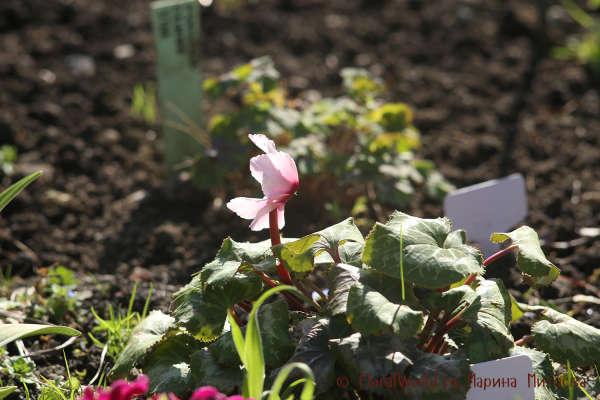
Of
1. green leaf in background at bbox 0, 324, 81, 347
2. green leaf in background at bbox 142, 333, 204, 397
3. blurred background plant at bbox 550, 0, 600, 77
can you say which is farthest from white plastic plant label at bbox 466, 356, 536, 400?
blurred background plant at bbox 550, 0, 600, 77

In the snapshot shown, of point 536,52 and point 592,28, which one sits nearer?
point 592,28

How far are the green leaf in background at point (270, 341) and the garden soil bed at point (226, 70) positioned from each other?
0.60 meters

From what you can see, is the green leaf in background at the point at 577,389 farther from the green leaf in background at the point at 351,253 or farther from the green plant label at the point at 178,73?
the green plant label at the point at 178,73

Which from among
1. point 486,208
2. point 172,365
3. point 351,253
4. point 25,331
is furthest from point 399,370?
point 486,208

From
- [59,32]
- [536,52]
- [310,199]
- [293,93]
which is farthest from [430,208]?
[59,32]

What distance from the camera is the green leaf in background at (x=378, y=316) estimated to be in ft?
3.20

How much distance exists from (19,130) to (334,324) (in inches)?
90.9

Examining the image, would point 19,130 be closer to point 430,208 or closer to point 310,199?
point 310,199

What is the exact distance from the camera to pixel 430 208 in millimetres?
2465

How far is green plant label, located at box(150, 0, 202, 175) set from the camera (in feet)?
8.10

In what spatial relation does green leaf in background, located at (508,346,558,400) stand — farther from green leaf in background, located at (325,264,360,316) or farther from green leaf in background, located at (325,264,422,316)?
green leaf in background, located at (325,264,360,316)

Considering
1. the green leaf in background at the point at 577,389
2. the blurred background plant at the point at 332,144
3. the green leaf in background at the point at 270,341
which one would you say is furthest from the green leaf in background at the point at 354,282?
the blurred background plant at the point at 332,144

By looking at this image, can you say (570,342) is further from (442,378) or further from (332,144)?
(332,144)

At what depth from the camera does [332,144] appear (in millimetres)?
2475
